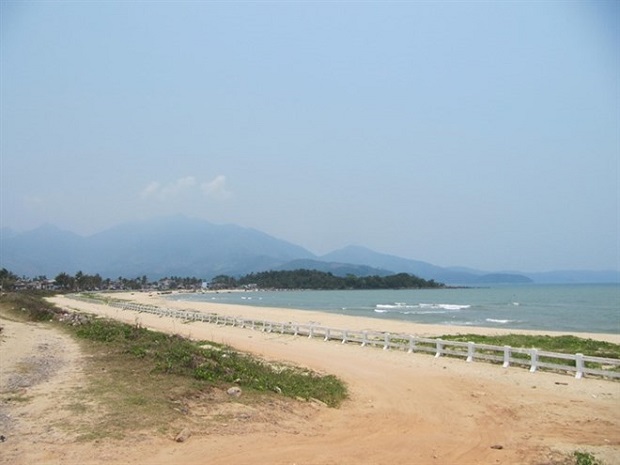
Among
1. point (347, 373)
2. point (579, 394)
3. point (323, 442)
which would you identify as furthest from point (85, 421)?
point (579, 394)

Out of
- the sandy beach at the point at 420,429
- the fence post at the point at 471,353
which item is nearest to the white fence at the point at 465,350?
the fence post at the point at 471,353

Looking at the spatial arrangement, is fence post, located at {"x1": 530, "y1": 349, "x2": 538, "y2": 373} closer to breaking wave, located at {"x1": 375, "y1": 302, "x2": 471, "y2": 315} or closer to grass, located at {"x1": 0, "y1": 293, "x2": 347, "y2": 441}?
grass, located at {"x1": 0, "y1": 293, "x2": 347, "y2": 441}

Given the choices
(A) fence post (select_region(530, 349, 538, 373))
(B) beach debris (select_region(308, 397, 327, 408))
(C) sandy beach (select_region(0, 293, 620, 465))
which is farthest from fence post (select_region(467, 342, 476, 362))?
(B) beach debris (select_region(308, 397, 327, 408))

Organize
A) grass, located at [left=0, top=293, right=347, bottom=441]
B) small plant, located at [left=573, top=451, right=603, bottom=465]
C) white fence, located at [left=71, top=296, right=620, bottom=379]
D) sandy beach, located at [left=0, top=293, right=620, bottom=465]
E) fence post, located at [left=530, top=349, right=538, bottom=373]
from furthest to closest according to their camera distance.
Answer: fence post, located at [left=530, top=349, right=538, bottom=373] < white fence, located at [left=71, top=296, right=620, bottom=379] < grass, located at [left=0, top=293, right=347, bottom=441] < small plant, located at [left=573, top=451, right=603, bottom=465] < sandy beach, located at [left=0, top=293, right=620, bottom=465]

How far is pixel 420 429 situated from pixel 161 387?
17.2 ft

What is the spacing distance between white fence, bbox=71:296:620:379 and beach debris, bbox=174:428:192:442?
12.7m

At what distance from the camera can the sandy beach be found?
25.0 feet

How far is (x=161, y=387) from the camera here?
1092 cm

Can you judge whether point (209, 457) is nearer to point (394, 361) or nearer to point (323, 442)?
point (323, 442)

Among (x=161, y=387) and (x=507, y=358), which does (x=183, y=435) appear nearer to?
(x=161, y=387)

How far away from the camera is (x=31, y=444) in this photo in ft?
25.1

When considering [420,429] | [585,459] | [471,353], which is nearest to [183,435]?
[420,429]

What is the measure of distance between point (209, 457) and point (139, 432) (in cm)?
140

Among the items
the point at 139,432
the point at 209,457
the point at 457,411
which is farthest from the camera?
the point at 457,411
